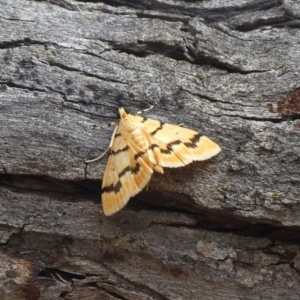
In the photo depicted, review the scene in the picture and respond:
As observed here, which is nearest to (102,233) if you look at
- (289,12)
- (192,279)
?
(192,279)

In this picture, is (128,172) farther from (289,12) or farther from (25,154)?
(289,12)

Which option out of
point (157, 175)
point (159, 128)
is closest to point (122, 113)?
point (159, 128)

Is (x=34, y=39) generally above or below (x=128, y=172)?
above

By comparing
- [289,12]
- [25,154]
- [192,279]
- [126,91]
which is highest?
[289,12]

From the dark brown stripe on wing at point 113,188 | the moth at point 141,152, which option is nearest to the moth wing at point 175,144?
the moth at point 141,152

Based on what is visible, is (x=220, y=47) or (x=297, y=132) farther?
(x=220, y=47)

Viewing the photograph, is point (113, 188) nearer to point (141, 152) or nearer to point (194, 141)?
point (141, 152)
